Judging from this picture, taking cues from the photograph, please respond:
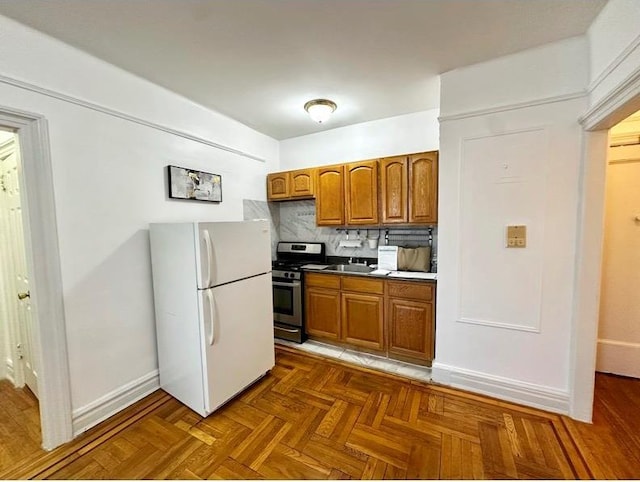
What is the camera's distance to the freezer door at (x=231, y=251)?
1.91 meters

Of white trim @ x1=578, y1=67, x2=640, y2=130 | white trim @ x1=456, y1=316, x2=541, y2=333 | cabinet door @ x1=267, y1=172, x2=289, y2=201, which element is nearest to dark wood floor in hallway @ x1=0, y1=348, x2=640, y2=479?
white trim @ x1=456, y1=316, x2=541, y2=333

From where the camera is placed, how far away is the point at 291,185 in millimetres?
3549

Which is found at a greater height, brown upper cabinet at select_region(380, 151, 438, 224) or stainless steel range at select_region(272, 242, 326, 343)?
brown upper cabinet at select_region(380, 151, 438, 224)

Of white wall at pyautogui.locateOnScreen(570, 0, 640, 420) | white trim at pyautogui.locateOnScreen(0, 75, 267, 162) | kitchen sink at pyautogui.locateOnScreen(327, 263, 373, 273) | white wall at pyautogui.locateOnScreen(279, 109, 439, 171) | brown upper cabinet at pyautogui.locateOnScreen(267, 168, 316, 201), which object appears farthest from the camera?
brown upper cabinet at pyautogui.locateOnScreen(267, 168, 316, 201)

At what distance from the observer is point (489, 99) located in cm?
208

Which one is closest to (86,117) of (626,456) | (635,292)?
(626,456)

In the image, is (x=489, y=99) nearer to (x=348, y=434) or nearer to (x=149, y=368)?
(x=348, y=434)

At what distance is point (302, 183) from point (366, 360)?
2.19m

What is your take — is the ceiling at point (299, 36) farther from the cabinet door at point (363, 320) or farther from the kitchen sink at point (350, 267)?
the cabinet door at point (363, 320)

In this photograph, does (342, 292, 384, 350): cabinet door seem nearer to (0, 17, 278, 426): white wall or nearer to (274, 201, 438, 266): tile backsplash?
(274, 201, 438, 266): tile backsplash

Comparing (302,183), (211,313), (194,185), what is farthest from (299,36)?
(211,313)

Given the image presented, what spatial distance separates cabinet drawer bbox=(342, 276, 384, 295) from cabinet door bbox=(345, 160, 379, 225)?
641 millimetres

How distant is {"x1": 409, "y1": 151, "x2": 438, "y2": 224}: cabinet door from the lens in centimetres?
263

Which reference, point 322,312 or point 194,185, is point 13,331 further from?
point 322,312
